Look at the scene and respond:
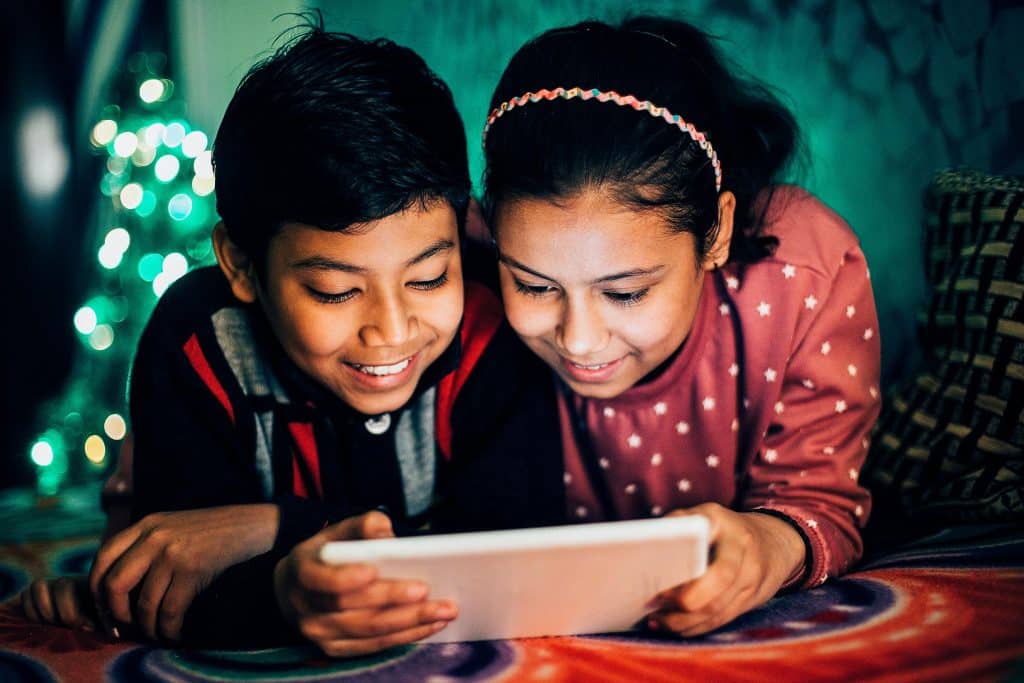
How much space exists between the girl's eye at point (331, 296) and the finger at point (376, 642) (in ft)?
1.11

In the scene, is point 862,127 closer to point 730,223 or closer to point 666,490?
point 730,223

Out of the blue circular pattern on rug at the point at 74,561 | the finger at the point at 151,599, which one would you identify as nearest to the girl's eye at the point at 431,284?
the finger at the point at 151,599

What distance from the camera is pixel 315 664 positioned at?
2.59 ft

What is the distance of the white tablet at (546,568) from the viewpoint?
26.2 inches

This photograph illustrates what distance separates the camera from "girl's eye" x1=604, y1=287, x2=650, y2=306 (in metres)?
0.94

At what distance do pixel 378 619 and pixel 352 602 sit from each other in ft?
0.11

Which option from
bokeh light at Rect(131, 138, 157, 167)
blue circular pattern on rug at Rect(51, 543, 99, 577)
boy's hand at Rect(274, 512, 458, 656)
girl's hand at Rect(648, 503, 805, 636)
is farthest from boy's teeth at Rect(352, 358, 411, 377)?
bokeh light at Rect(131, 138, 157, 167)

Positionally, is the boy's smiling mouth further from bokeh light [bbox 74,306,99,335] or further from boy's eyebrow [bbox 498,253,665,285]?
bokeh light [bbox 74,306,99,335]

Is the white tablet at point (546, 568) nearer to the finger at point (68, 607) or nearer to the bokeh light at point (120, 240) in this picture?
the finger at point (68, 607)

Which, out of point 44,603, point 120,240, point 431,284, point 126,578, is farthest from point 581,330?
point 120,240

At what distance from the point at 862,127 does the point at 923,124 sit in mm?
87

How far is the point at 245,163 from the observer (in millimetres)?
969

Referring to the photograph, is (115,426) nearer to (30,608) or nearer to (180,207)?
(180,207)

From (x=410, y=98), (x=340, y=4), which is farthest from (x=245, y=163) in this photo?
(x=340, y=4)
